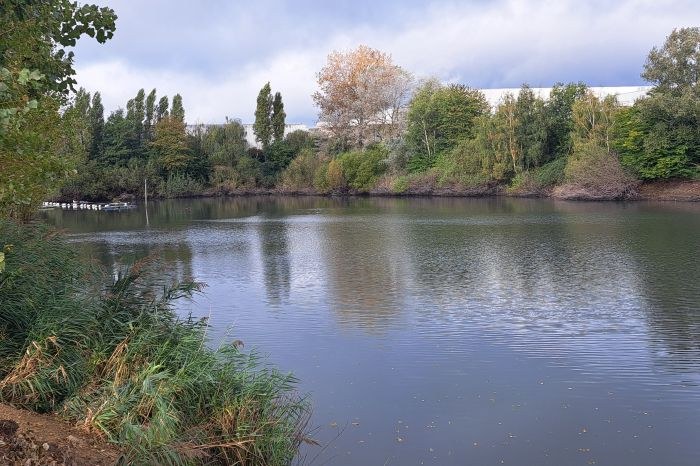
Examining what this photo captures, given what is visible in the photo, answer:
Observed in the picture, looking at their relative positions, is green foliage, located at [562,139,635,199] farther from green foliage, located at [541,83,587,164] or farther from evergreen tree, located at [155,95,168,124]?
evergreen tree, located at [155,95,168,124]

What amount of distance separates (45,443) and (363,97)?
179 feet

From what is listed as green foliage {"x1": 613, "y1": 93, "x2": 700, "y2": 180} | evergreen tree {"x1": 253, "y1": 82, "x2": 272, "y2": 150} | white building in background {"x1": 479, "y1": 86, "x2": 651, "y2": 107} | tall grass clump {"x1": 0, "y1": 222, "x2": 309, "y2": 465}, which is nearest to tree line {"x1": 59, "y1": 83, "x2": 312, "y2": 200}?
evergreen tree {"x1": 253, "y1": 82, "x2": 272, "y2": 150}

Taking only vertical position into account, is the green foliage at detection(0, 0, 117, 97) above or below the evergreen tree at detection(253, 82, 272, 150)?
below

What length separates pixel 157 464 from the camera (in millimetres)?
4777

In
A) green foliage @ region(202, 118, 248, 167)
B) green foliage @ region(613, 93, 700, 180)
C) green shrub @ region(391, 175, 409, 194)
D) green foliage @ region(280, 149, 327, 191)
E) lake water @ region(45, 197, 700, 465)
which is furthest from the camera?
green foliage @ region(202, 118, 248, 167)

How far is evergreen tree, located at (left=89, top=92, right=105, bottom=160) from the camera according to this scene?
57781mm

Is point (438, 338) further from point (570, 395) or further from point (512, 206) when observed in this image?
point (512, 206)

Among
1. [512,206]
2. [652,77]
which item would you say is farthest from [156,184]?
[652,77]

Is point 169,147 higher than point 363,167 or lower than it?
higher

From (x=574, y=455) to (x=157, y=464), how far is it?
3.55m

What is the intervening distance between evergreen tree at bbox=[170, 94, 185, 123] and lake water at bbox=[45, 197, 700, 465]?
126ft

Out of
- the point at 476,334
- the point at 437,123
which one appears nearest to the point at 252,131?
the point at 437,123

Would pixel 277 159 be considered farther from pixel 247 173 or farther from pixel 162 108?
pixel 162 108

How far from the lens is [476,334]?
10.3 metres
